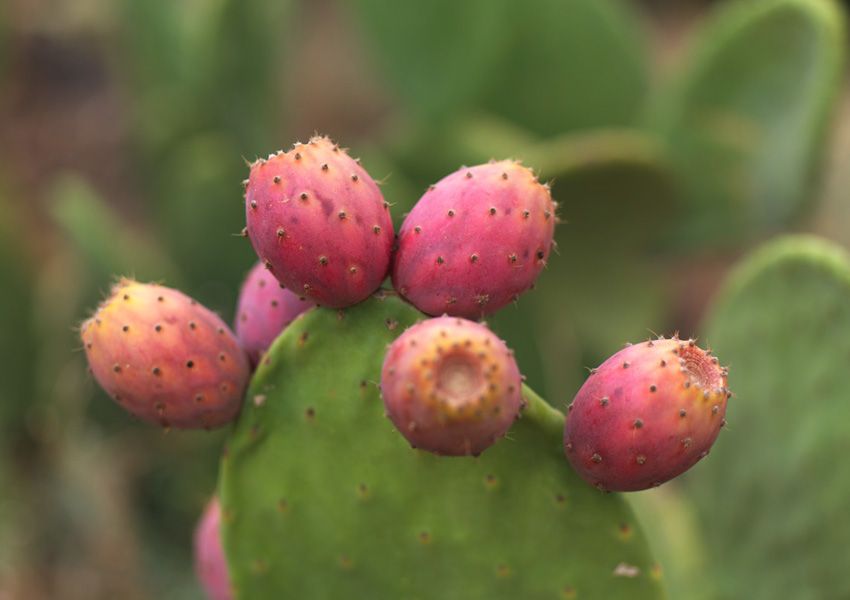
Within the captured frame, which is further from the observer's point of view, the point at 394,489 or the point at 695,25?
the point at 695,25

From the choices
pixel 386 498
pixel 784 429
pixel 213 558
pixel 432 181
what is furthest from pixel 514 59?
pixel 386 498

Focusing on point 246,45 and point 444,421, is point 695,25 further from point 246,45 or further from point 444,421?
point 444,421

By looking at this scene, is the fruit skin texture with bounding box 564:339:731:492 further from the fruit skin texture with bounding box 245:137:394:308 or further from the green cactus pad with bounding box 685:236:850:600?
the green cactus pad with bounding box 685:236:850:600

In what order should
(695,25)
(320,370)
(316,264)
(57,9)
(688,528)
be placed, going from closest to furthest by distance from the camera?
(316,264)
(320,370)
(688,528)
(695,25)
(57,9)

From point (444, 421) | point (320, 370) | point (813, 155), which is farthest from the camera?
point (813, 155)

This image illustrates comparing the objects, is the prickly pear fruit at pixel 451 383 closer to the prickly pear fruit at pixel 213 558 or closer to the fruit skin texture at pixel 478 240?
the fruit skin texture at pixel 478 240

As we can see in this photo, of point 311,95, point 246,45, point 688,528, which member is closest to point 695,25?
point 311,95
